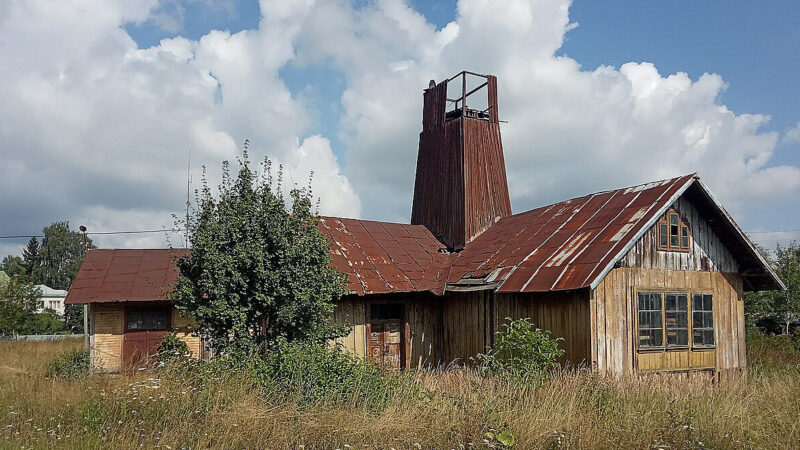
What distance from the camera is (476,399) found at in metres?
8.68

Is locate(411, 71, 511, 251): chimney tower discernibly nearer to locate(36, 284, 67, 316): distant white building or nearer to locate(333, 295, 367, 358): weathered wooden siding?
locate(333, 295, 367, 358): weathered wooden siding

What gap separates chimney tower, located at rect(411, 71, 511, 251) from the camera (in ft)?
64.1

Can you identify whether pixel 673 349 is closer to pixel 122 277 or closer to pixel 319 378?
pixel 319 378

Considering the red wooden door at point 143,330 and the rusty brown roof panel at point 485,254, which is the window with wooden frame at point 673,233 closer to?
the rusty brown roof panel at point 485,254

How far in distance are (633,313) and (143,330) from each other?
1309cm

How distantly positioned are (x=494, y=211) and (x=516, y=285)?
7.02 meters

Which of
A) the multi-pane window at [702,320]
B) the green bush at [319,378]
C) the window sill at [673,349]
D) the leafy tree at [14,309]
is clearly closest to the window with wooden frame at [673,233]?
the multi-pane window at [702,320]

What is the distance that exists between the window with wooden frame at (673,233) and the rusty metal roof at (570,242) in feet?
2.11

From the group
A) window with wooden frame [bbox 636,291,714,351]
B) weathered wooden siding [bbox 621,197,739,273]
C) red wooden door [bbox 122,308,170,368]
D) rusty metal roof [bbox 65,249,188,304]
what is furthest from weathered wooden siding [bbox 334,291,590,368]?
red wooden door [bbox 122,308,170,368]

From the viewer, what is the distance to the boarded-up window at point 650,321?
13.0m

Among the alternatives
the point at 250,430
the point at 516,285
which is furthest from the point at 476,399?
the point at 516,285

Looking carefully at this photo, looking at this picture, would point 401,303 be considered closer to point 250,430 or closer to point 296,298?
point 296,298

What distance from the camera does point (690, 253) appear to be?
1405 centimetres

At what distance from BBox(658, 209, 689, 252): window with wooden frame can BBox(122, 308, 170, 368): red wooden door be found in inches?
521
